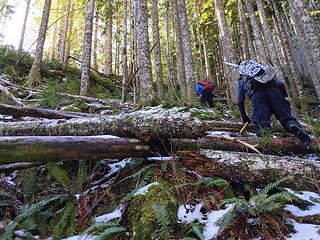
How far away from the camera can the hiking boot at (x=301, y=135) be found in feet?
9.85

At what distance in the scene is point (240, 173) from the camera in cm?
215

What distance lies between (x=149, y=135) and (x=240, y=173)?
1.21 meters

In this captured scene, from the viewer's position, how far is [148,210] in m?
1.75

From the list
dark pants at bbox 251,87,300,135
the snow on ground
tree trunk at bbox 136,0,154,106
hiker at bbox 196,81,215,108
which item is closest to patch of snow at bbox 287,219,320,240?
the snow on ground

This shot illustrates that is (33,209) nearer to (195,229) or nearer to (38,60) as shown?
(195,229)

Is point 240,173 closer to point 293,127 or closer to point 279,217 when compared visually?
point 279,217

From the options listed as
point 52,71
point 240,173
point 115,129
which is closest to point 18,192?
point 115,129

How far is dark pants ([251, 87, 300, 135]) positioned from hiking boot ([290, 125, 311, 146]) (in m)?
0.41

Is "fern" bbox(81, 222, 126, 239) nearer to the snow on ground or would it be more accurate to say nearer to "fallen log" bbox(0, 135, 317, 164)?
the snow on ground

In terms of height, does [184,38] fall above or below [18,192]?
above

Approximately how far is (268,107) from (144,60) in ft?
12.1

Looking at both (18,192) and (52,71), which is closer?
(18,192)

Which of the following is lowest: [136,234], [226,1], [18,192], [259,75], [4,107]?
[136,234]

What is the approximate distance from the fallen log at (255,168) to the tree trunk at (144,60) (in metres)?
3.14
